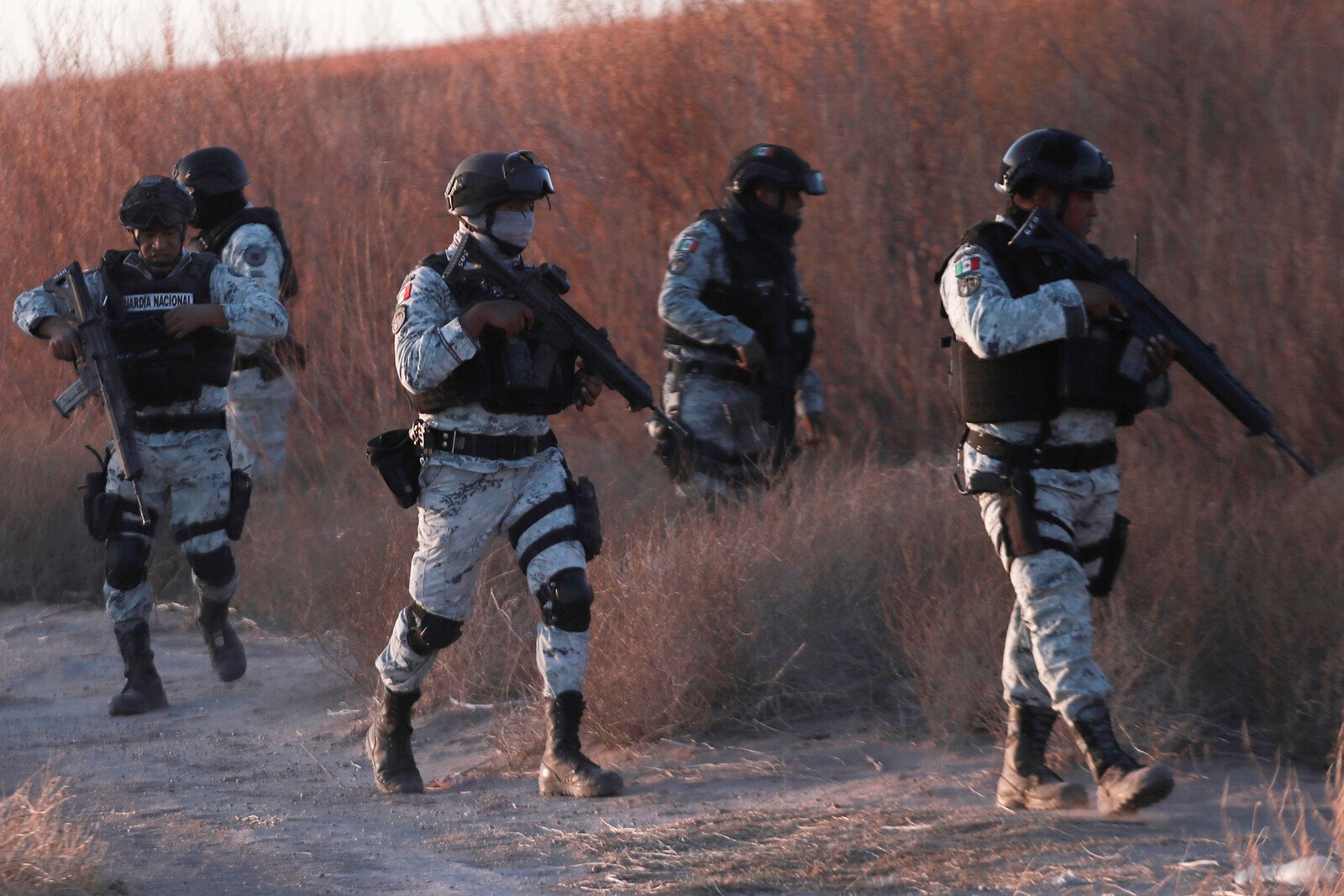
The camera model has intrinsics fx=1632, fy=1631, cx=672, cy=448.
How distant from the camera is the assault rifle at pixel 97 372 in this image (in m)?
6.14

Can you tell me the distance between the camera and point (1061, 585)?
4.28 m

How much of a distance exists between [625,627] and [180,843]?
5.55ft

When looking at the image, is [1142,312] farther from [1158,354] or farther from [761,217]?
[761,217]

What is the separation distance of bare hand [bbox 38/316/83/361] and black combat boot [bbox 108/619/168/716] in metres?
1.16

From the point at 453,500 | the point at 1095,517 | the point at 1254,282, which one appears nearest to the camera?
the point at 1095,517

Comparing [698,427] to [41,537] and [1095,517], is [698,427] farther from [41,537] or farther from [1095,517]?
[41,537]

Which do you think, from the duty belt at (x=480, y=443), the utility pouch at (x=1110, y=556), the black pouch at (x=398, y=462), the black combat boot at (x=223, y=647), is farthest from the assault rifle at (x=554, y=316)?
the black combat boot at (x=223, y=647)

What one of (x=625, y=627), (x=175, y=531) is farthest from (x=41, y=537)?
(x=625, y=627)

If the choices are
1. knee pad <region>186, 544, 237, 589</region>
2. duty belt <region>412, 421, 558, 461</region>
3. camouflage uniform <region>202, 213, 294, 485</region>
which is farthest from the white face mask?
camouflage uniform <region>202, 213, 294, 485</region>

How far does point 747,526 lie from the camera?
6.47 metres

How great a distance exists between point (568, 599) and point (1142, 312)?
6.01 ft

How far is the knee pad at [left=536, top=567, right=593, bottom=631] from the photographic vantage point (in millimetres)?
4840

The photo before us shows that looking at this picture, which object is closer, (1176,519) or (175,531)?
(1176,519)

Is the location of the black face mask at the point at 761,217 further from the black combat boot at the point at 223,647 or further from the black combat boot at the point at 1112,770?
the black combat boot at the point at 1112,770
